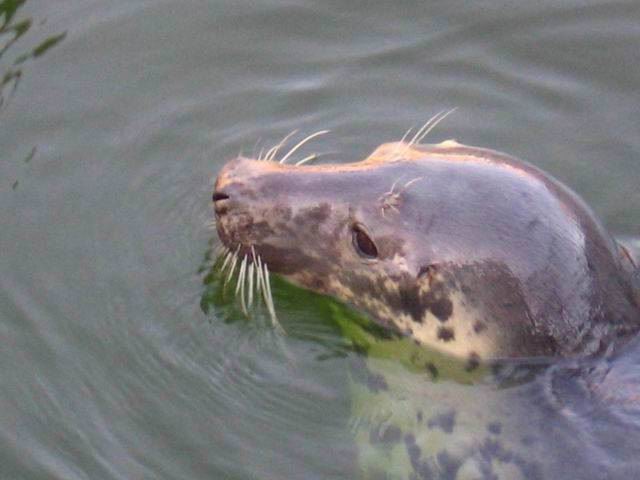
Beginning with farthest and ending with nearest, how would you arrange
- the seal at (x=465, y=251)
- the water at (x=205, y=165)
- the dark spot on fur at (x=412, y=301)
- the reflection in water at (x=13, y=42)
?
1. the reflection in water at (x=13, y=42)
2. the water at (x=205, y=165)
3. the dark spot on fur at (x=412, y=301)
4. the seal at (x=465, y=251)

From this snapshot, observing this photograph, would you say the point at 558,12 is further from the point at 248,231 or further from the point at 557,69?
the point at 248,231

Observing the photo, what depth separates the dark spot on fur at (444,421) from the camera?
15.8 ft

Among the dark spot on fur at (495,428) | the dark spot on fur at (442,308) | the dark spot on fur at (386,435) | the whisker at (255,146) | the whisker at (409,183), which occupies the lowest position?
the dark spot on fur at (495,428)

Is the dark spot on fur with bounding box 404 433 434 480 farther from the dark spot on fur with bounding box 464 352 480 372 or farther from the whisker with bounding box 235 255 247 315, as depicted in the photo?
the whisker with bounding box 235 255 247 315

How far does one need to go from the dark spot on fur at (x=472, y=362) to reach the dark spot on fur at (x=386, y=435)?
0.32m

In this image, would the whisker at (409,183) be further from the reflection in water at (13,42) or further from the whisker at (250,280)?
the reflection in water at (13,42)

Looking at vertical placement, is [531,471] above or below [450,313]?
below

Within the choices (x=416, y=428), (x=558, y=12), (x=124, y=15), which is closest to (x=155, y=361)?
(x=416, y=428)

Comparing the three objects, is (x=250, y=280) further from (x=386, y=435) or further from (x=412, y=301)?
(x=386, y=435)

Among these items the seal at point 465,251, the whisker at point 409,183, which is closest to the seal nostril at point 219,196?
the seal at point 465,251

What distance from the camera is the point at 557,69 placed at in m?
7.23

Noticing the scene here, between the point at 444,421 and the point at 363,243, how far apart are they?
68 centimetres

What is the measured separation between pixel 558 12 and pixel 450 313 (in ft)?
10.9

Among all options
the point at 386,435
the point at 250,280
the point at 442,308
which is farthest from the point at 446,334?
the point at 250,280
